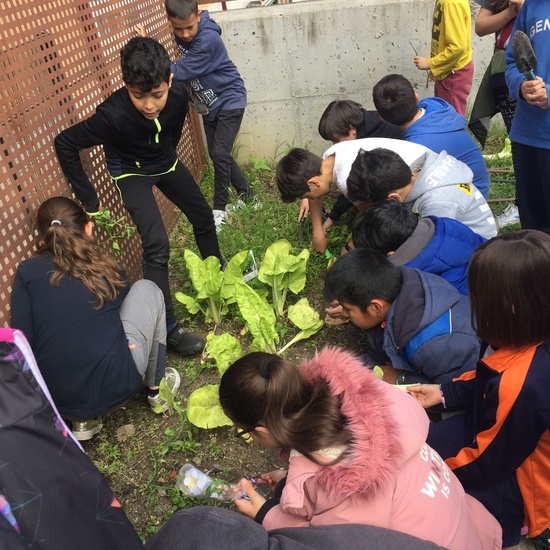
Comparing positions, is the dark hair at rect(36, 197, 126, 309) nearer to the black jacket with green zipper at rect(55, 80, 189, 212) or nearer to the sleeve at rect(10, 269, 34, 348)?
the sleeve at rect(10, 269, 34, 348)

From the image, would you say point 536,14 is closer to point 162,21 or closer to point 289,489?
point 289,489

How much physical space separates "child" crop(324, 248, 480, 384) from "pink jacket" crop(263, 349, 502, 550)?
0.79m

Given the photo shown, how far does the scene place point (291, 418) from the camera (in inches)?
61.0

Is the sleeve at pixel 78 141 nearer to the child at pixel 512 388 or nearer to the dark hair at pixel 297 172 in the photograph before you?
the dark hair at pixel 297 172

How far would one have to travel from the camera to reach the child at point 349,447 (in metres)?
1.47

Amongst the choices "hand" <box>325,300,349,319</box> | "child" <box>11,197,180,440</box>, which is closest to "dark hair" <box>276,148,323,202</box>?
"hand" <box>325,300,349,319</box>

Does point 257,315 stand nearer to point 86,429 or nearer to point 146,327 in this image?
point 146,327

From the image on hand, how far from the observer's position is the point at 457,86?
4395mm

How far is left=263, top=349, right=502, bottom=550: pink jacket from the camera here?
1.46m

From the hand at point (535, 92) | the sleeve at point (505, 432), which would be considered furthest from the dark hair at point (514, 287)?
the hand at point (535, 92)

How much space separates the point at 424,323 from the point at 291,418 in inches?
40.8

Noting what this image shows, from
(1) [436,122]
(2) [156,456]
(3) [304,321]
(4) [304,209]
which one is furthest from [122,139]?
(1) [436,122]

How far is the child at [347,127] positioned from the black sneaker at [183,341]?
132cm

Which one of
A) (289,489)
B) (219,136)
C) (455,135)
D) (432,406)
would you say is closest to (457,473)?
(432,406)
